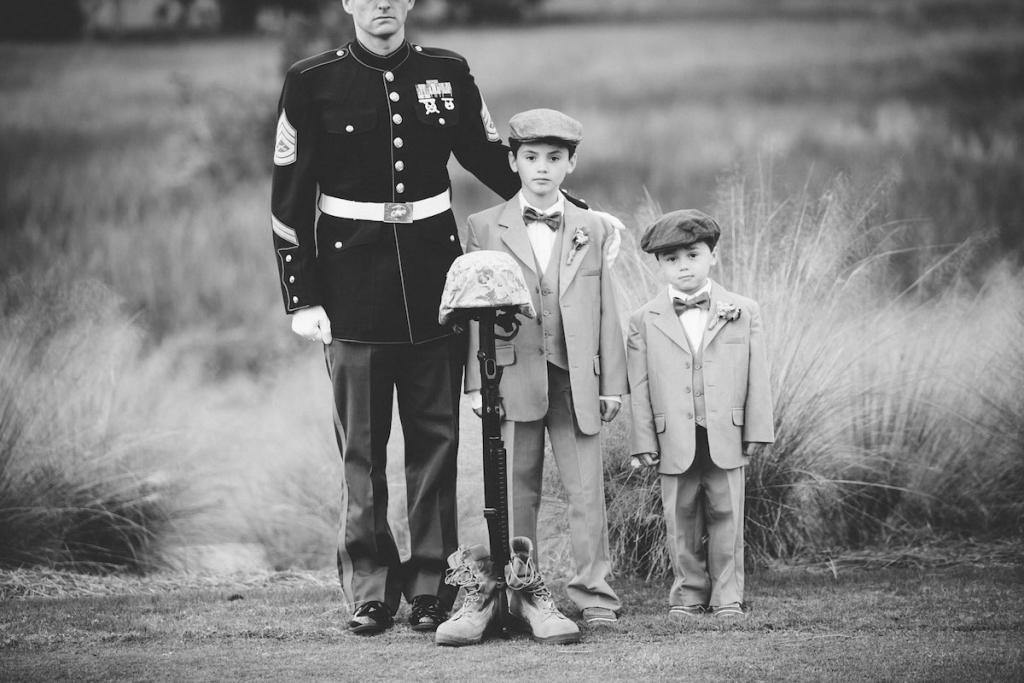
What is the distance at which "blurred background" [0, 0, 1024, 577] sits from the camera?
16.7ft

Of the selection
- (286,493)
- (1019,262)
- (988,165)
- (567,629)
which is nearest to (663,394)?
(567,629)

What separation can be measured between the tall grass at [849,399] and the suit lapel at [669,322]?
0.81m

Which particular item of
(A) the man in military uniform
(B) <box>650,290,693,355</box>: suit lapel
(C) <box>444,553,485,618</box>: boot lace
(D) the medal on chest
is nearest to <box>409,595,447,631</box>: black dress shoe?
(A) the man in military uniform

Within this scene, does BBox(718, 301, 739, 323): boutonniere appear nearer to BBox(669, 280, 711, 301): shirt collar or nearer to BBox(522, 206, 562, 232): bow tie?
BBox(669, 280, 711, 301): shirt collar

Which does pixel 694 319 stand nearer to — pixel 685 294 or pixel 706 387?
pixel 685 294

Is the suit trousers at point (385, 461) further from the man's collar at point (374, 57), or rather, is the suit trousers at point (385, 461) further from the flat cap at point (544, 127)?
the man's collar at point (374, 57)

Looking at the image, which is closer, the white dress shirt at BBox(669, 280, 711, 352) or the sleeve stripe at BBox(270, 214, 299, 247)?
the sleeve stripe at BBox(270, 214, 299, 247)

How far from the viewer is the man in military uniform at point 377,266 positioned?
3945mm

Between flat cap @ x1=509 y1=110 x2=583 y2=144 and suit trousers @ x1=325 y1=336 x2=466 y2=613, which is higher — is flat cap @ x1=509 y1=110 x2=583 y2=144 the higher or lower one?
Answer: the higher one

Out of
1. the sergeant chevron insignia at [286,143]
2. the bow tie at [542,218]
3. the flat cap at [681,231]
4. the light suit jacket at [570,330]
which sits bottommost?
the light suit jacket at [570,330]

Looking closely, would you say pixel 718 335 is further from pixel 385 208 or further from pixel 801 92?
pixel 801 92

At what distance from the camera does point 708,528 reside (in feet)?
13.7

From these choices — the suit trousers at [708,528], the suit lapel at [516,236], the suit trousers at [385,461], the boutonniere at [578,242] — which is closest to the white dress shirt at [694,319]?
the suit trousers at [708,528]

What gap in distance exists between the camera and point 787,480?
4844mm
